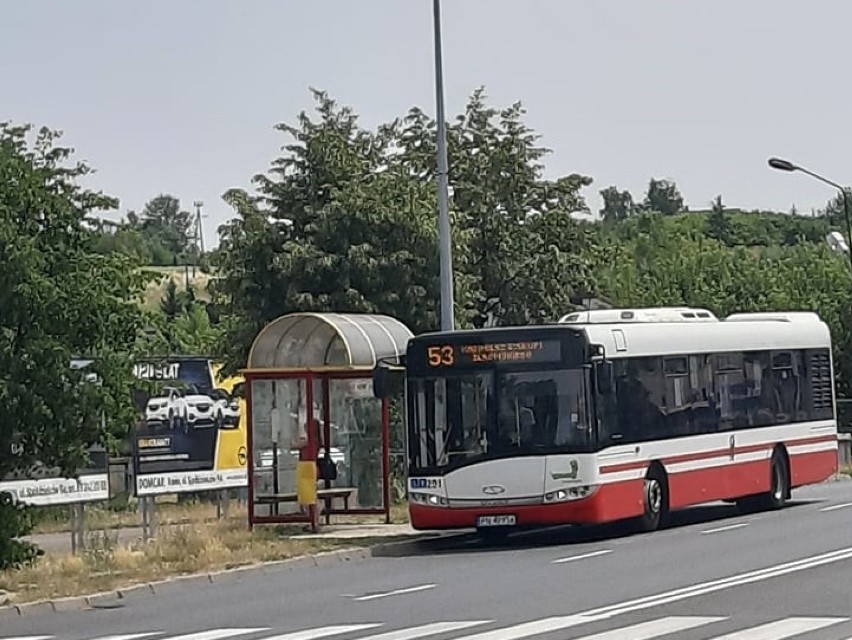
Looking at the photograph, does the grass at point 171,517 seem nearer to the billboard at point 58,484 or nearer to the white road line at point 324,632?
the billboard at point 58,484

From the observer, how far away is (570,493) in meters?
23.5

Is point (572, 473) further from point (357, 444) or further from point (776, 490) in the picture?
point (776, 490)

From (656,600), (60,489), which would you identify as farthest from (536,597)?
(60,489)

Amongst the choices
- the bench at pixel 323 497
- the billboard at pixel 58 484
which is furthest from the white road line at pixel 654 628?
the bench at pixel 323 497

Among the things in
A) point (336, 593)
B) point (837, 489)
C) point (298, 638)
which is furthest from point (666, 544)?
point (837, 489)

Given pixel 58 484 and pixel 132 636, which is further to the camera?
pixel 58 484

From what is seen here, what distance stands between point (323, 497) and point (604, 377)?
5065mm

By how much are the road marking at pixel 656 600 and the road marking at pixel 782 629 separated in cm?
150

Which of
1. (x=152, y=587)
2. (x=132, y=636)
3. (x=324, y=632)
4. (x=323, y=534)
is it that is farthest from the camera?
(x=323, y=534)

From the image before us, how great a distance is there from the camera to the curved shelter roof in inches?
1053

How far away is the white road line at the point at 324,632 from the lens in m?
14.5

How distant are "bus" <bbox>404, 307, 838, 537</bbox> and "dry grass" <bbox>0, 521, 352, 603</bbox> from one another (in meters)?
1.79

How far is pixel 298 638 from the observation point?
14.4m

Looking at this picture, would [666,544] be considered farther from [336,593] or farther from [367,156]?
[367,156]
